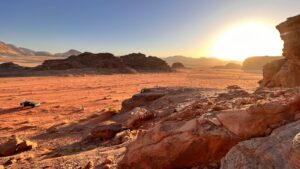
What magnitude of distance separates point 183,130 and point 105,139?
17.8ft

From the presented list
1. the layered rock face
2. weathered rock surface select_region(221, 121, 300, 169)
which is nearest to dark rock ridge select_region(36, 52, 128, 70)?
the layered rock face

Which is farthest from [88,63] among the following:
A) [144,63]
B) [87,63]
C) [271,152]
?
[271,152]

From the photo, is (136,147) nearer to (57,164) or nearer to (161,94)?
(57,164)

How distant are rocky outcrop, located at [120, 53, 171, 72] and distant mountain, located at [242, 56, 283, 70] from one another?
35.0m

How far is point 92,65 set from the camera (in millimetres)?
77125

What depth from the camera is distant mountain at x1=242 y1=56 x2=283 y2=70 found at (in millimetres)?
110375

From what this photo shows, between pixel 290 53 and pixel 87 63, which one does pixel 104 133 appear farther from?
pixel 87 63

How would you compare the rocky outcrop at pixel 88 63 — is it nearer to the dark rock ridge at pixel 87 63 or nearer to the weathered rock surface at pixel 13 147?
the dark rock ridge at pixel 87 63

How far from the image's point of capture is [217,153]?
605 centimetres

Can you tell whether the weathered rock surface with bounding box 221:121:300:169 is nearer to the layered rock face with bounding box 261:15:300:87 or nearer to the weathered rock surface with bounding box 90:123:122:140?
the weathered rock surface with bounding box 90:123:122:140

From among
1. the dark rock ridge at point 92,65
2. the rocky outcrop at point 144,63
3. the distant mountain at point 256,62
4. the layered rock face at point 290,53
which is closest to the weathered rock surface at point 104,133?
the layered rock face at point 290,53

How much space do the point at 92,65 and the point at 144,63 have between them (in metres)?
15.5

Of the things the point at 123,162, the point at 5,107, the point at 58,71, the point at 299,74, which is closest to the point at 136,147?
the point at 123,162

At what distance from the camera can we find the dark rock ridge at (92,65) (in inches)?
2714
